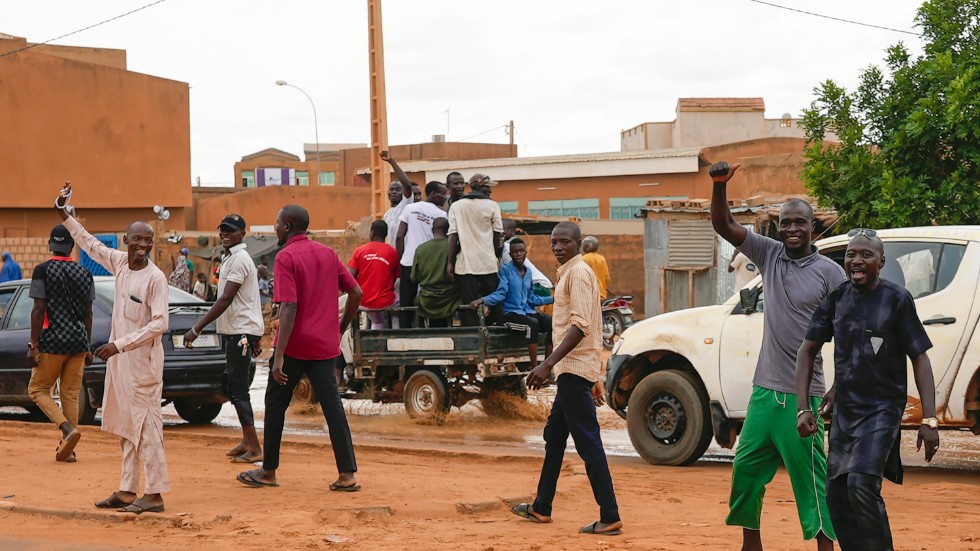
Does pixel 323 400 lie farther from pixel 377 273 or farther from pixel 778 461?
pixel 377 273

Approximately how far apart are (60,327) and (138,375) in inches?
119

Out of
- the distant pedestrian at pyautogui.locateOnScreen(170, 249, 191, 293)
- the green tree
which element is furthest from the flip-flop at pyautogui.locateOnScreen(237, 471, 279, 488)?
the distant pedestrian at pyautogui.locateOnScreen(170, 249, 191, 293)

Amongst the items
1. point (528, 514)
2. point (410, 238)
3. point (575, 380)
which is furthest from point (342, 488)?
point (410, 238)

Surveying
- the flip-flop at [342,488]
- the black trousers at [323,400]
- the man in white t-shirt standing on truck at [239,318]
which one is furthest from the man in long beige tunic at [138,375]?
the man in white t-shirt standing on truck at [239,318]

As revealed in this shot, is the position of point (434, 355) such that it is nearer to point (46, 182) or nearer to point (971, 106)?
point (971, 106)

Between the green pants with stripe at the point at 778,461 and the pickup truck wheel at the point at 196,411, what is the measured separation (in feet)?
27.6

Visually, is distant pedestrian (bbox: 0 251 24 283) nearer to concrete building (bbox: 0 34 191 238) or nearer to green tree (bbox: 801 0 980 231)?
green tree (bbox: 801 0 980 231)

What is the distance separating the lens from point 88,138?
39.4 m

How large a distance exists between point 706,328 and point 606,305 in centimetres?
1190

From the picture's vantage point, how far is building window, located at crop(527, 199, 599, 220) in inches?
1422

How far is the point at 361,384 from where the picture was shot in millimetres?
12797

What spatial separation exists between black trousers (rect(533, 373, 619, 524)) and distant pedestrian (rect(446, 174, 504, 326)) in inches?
190

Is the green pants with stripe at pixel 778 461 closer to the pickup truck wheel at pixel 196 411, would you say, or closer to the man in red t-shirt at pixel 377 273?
the man in red t-shirt at pixel 377 273

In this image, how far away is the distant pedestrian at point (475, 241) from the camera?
12.0 meters
